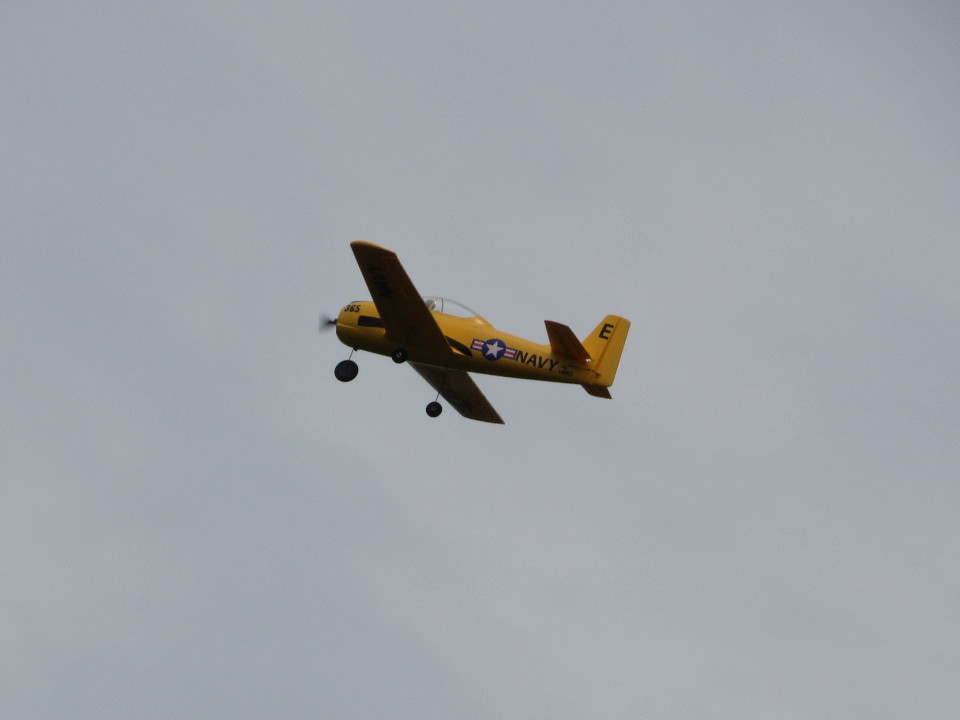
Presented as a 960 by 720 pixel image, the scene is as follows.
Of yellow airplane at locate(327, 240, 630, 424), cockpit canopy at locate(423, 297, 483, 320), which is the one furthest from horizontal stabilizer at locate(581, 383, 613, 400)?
cockpit canopy at locate(423, 297, 483, 320)

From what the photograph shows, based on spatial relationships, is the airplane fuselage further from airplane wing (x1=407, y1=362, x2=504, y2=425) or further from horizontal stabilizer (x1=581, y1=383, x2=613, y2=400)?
airplane wing (x1=407, y1=362, x2=504, y2=425)

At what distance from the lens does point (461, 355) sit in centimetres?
2792

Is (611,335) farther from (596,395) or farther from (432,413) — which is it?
(432,413)

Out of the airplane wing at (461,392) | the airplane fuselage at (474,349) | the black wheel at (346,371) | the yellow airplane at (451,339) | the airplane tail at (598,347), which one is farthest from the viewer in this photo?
the airplane wing at (461,392)

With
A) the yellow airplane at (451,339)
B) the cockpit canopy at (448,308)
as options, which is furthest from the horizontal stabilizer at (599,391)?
the cockpit canopy at (448,308)

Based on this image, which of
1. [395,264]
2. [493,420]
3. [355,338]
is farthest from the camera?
[493,420]

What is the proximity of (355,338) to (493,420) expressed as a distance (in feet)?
15.0

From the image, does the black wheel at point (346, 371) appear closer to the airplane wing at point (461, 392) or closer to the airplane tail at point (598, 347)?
the airplane wing at point (461, 392)

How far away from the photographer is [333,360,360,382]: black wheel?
29219 mm

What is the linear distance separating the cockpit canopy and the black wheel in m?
2.24

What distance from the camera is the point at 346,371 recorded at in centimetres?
2923

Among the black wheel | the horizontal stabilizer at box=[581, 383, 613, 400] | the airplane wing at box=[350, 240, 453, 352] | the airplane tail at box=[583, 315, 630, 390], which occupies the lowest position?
the black wheel

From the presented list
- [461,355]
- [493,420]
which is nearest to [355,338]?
[461,355]

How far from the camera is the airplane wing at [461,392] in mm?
30984
